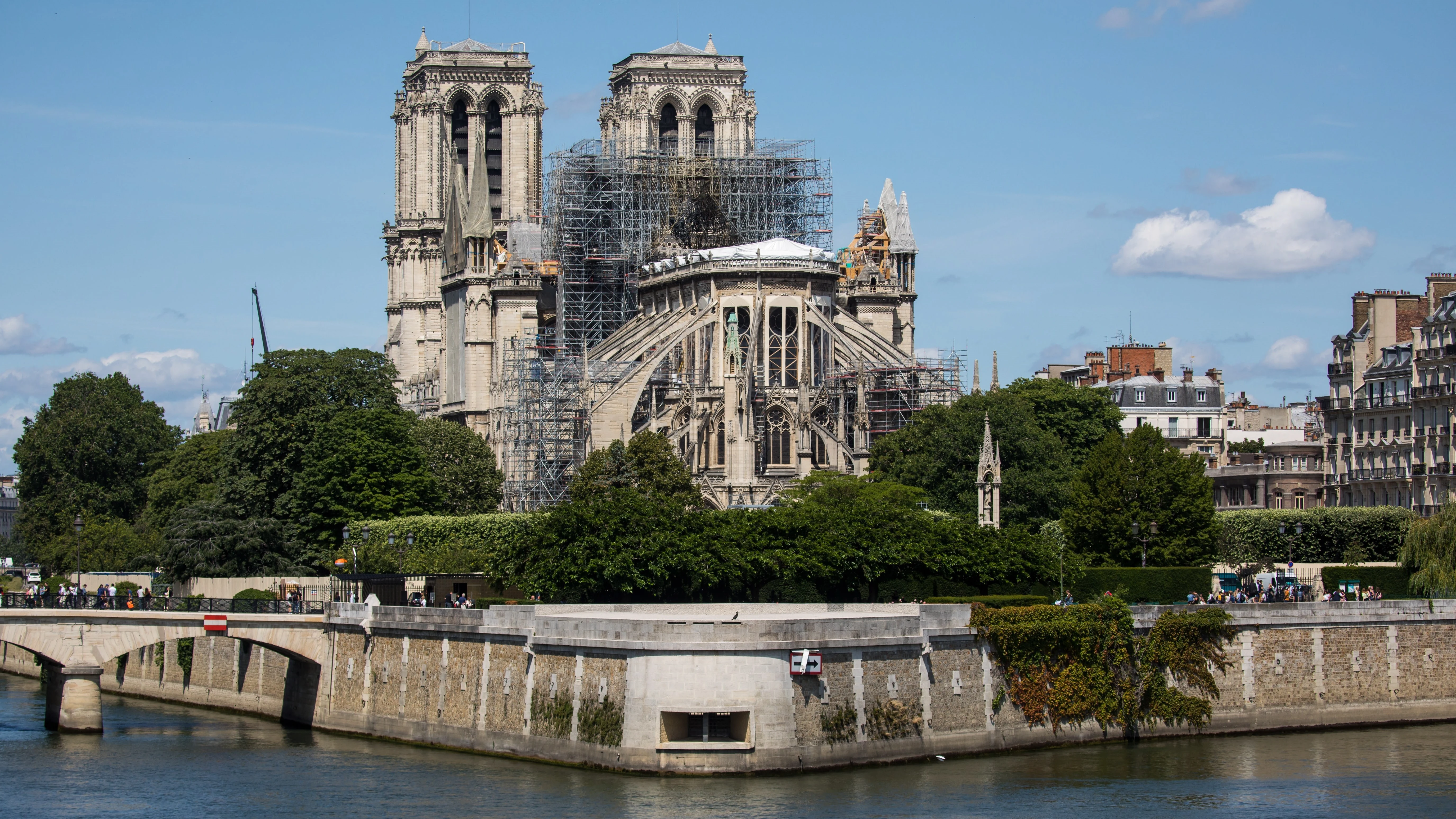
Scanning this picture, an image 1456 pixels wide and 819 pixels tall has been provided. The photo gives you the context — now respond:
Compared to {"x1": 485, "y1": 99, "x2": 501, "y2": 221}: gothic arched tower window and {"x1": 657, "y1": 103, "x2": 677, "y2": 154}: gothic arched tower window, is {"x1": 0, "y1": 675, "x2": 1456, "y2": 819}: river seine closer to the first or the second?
{"x1": 657, "y1": 103, "x2": 677, "y2": 154}: gothic arched tower window

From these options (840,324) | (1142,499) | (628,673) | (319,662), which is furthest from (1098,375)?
(628,673)

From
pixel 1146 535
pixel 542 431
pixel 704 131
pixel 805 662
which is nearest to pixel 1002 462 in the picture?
pixel 1146 535

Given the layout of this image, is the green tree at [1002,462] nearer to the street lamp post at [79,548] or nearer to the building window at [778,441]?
the building window at [778,441]

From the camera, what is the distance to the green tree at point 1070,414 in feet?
267

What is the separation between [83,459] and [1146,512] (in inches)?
2158

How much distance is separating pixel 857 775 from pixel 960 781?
1.91 metres

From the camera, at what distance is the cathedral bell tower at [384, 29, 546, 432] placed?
110m

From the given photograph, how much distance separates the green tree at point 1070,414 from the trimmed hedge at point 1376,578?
2189 centimetres

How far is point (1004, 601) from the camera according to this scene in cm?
4794

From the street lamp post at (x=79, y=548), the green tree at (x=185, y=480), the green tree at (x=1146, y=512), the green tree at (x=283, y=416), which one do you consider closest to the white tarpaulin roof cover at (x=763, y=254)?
the green tree at (x=283, y=416)

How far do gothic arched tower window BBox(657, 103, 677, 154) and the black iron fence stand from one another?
5252cm

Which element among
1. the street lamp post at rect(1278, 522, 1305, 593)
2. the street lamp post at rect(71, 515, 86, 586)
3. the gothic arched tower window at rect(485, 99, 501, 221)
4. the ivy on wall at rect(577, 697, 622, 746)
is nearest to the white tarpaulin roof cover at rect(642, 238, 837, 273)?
the gothic arched tower window at rect(485, 99, 501, 221)

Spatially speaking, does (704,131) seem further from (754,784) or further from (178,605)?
(754,784)

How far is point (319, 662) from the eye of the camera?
5253 cm
